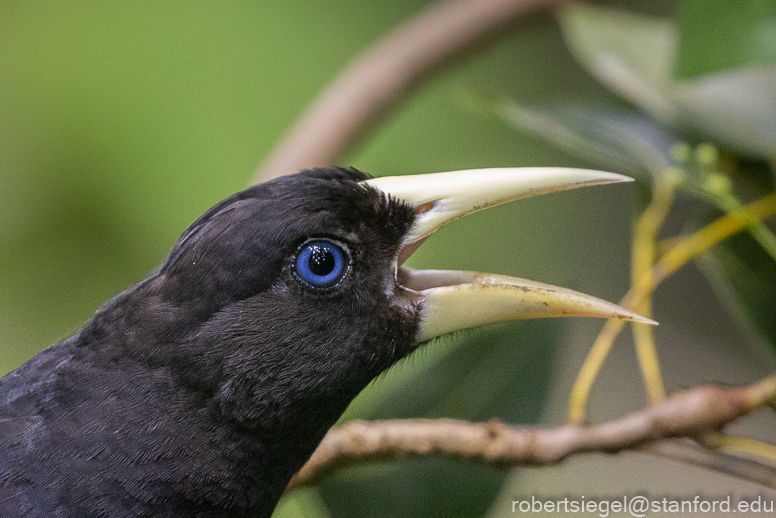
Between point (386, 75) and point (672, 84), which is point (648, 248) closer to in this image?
point (672, 84)

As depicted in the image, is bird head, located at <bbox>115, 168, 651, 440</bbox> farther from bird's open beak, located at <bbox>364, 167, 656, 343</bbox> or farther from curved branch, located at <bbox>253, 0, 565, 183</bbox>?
curved branch, located at <bbox>253, 0, 565, 183</bbox>

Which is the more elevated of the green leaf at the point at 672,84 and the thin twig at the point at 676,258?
the green leaf at the point at 672,84

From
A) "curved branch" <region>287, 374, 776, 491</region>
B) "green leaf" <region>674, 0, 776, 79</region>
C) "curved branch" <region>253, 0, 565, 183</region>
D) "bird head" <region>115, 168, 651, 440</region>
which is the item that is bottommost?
"curved branch" <region>287, 374, 776, 491</region>

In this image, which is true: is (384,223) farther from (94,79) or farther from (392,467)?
(94,79)

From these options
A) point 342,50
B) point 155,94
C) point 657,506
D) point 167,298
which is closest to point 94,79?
point 155,94

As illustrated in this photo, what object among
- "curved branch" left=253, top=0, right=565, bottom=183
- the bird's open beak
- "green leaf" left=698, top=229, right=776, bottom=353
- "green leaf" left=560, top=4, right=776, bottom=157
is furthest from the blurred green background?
the bird's open beak

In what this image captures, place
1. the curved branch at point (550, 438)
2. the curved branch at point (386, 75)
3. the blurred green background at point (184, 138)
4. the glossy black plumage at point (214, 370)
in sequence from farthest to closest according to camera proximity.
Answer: the blurred green background at point (184, 138) < the curved branch at point (386, 75) < the curved branch at point (550, 438) < the glossy black plumage at point (214, 370)

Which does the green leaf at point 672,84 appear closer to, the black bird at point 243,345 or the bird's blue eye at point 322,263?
the black bird at point 243,345

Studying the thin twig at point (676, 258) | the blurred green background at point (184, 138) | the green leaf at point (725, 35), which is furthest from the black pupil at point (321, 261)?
the blurred green background at point (184, 138)
